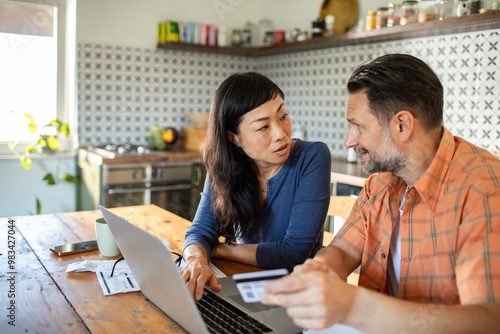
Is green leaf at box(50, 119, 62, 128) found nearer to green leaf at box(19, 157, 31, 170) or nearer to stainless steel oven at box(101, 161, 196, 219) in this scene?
green leaf at box(19, 157, 31, 170)

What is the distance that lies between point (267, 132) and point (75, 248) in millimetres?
723

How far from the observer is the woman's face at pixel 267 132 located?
5.13 feet

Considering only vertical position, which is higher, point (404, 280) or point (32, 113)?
point (32, 113)

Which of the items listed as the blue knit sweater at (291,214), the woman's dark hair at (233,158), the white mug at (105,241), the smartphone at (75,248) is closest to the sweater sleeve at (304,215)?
the blue knit sweater at (291,214)

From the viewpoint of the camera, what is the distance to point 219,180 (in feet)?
5.49

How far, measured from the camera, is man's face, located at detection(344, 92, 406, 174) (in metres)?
1.16

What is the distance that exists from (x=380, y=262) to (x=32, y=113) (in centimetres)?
329

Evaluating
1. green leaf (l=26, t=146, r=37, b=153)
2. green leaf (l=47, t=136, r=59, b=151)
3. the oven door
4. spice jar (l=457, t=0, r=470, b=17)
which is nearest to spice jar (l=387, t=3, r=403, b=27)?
spice jar (l=457, t=0, r=470, b=17)

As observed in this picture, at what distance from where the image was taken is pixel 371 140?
118 centimetres

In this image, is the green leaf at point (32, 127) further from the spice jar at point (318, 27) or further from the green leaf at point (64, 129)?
the spice jar at point (318, 27)

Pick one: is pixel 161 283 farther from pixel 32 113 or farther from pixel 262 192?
pixel 32 113

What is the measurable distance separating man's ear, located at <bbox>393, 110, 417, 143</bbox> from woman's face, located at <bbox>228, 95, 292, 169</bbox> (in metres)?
0.49

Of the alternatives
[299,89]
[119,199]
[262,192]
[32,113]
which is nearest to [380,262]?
[262,192]

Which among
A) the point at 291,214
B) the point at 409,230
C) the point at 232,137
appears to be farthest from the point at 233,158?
the point at 409,230
